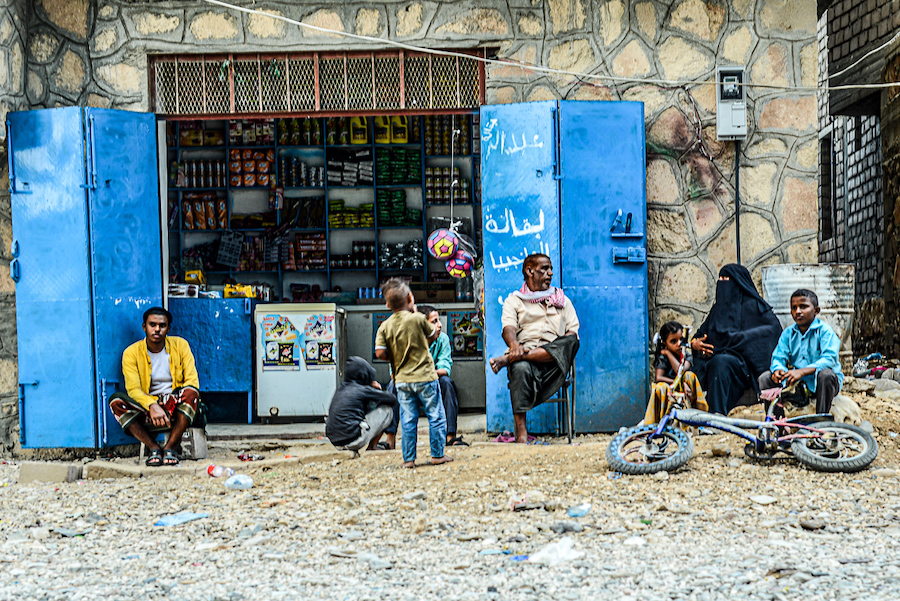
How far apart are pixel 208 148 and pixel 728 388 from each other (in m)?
7.00

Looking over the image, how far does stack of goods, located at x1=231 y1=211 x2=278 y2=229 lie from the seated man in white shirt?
496cm

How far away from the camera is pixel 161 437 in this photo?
6.38 meters

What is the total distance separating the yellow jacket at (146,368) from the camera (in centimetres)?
626

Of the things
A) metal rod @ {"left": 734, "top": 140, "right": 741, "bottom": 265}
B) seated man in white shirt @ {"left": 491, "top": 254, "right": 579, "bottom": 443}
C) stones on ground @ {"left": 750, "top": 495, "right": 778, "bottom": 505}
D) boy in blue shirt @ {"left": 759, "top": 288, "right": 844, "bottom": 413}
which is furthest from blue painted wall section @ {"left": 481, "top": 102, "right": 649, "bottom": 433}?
stones on ground @ {"left": 750, "top": 495, "right": 778, "bottom": 505}

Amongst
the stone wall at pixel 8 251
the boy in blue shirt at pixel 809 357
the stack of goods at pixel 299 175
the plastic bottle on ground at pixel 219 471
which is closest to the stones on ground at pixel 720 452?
the boy in blue shirt at pixel 809 357

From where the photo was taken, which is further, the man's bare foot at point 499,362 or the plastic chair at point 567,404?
the plastic chair at point 567,404

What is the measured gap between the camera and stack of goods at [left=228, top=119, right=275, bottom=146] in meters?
10.5

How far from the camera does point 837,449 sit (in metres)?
4.75

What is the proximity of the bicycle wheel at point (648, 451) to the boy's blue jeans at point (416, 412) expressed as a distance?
1096 millimetres

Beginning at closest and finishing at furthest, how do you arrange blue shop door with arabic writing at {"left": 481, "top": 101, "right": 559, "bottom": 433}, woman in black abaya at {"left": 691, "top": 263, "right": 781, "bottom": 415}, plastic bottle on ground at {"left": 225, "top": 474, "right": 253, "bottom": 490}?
plastic bottle on ground at {"left": 225, "top": 474, "right": 253, "bottom": 490}
woman in black abaya at {"left": 691, "top": 263, "right": 781, "bottom": 415}
blue shop door with arabic writing at {"left": 481, "top": 101, "right": 559, "bottom": 433}

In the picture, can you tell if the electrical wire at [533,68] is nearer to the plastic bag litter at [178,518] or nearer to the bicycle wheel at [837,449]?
the bicycle wheel at [837,449]

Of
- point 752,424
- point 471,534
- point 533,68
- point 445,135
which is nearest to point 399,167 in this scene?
point 445,135

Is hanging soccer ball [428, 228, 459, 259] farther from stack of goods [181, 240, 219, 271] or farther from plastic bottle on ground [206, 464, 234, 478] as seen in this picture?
stack of goods [181, 240, 219, 271]

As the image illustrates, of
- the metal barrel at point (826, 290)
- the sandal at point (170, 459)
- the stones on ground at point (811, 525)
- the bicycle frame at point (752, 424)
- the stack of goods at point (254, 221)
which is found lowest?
the sandal at point (170, 459)
